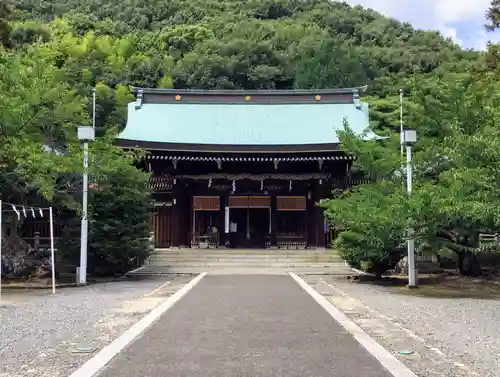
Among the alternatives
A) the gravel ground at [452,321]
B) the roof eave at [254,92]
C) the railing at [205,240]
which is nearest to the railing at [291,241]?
the railing at [205,240]

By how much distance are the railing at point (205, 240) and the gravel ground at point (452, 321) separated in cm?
1145

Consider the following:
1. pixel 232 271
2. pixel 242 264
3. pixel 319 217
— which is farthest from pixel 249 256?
pixel 319 217

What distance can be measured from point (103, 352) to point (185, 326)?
186 cm

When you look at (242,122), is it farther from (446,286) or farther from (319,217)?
(446,286)

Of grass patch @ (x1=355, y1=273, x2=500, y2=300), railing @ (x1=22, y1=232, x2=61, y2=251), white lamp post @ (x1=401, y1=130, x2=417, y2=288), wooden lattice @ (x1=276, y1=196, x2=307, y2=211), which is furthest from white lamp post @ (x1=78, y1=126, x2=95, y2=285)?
wooden lattice @ (x1=276, y1=196, x2=307, y2=211)

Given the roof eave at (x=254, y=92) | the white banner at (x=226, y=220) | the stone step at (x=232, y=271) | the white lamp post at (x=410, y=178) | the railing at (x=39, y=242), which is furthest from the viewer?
the roof eave at (x=254, y=92)

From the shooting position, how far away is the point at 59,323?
848cm

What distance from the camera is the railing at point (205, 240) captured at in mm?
24797

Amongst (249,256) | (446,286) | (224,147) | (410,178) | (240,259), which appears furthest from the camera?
(224,147)

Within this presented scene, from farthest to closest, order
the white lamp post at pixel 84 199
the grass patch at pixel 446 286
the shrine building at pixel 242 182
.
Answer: the shrine building at pixel 242 182, the white lamp post at pixel 84 199, the grass patch at pixel 446 286

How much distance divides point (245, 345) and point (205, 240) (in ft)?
60.6

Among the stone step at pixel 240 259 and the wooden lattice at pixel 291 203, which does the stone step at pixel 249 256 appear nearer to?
the stone step at pixel 240 259

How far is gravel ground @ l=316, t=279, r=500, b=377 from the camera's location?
6294 mm

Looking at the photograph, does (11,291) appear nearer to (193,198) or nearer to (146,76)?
(193,198)
